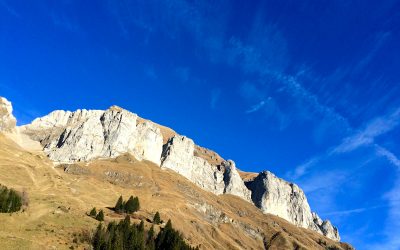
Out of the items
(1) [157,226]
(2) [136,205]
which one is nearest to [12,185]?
(2) [136,205]

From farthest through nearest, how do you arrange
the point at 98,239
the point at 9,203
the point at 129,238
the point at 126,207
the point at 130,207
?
the point at 126,207 → the point at 130,207 → the point at 129,238 → the point at 9,203 → the point at 98,239

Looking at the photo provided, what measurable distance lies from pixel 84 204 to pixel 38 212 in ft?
181

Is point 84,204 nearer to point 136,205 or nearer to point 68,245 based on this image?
point 136,205

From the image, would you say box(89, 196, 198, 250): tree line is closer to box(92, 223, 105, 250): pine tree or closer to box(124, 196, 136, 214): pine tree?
box(92, 223, 105, 250): pine tree

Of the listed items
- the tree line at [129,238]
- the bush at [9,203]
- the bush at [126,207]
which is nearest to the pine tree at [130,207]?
the bush at [126,207]

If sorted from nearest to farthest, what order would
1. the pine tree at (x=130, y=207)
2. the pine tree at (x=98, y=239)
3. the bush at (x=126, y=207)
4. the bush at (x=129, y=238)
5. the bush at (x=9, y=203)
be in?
1. the pine tree at (x=98, y=239)
2. the bush at (x=129, y=238)
3. the bush at (x=9, y=203)
4. the bush at (x=126, y=207)
5. the pine tree at (x=130, y=207)

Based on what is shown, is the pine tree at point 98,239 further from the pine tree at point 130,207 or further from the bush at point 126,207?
the pine tree at point 130,207

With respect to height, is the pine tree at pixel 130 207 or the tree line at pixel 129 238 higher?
the pine tree at pixel 130 207

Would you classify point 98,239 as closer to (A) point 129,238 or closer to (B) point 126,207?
(A) point 129,238

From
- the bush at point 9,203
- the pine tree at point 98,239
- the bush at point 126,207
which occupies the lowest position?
the pine tree at point 98,239

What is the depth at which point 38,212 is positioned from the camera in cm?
11338

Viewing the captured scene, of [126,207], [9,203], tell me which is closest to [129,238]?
[9,203]

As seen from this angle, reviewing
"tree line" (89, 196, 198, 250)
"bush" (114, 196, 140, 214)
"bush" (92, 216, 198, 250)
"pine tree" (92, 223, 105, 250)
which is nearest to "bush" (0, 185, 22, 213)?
"tree line" (89, 196, 198, 250)

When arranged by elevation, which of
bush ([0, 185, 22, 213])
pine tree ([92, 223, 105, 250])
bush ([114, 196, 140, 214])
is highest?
bush ([114, 196, 140, 214])
